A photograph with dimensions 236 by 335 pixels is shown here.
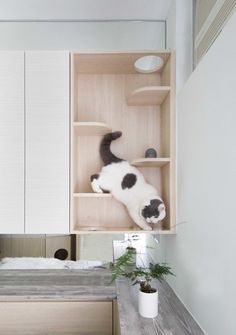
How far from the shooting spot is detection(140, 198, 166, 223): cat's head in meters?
1.80

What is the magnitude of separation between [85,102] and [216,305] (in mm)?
1509

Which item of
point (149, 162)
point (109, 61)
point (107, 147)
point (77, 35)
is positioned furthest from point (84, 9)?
point (149, 162)

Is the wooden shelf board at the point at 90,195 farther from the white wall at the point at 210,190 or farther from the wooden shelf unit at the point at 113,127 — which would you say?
the white wall at the point at 210,190

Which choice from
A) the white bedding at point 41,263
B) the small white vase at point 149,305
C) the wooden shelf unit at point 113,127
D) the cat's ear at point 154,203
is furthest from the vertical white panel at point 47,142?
the small white vase at point 149,305

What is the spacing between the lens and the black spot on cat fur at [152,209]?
1.80 m

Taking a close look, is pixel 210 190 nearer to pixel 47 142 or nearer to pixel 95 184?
pixel 95 184

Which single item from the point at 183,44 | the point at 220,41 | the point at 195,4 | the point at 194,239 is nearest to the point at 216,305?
the point at 194,239

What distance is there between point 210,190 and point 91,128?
94cm

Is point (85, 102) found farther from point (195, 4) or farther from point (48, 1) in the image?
point (195, 4)

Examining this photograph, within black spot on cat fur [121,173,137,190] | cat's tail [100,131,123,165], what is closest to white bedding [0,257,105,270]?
black spot on cat fur [121,173,137,190]

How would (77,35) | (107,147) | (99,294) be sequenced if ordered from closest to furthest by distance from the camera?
(99,294) < (107,147) < (77,35)

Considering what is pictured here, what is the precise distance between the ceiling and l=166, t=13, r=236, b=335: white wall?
2.38ft

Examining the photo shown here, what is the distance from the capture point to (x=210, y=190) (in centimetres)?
124

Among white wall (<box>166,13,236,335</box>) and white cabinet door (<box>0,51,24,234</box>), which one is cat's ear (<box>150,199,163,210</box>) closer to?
white wall (<box>166,13,236,335</box>)
